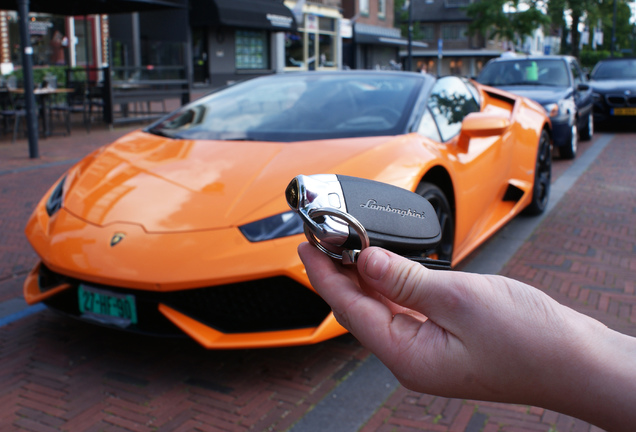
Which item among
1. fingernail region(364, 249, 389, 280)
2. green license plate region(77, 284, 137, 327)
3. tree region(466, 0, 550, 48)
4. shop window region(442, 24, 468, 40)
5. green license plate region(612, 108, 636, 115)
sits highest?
shop window region(442, 24, 468, 40)

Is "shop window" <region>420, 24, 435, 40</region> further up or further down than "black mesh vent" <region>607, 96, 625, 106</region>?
further up

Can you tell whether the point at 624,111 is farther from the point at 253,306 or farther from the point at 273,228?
the point at 253,306

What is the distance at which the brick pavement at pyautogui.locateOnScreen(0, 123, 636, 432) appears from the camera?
2.31 m

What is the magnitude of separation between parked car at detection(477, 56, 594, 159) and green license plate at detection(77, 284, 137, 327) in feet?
22.6

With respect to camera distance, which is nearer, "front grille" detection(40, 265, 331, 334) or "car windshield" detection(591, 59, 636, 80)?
"front grille" detection(40, 265, 331, 334)

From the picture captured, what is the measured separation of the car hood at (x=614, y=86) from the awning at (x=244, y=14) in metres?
12.8

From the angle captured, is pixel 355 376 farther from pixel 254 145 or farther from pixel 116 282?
pixel 254 145

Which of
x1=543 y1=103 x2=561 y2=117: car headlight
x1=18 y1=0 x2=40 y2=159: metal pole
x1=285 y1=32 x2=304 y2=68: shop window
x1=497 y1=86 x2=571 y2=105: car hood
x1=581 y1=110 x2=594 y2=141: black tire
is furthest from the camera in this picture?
x1=285 y1=32 x2=304 y2=68: shop window

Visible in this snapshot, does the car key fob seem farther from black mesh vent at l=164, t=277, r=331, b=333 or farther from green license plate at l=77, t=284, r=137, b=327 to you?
green license plate at l=77, t=284, r=137, b=327

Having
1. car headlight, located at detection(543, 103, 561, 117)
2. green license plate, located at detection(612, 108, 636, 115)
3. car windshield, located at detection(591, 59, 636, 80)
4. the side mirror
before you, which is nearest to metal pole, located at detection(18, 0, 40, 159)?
car headlight, located at detection(543, 103, 561, 117)

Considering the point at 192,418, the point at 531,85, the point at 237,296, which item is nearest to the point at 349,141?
the point at 237,296

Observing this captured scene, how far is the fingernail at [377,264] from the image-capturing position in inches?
33.4

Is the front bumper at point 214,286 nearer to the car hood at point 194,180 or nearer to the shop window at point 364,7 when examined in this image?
the car hood at point 194,180

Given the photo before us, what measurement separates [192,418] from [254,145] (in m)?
1.46
